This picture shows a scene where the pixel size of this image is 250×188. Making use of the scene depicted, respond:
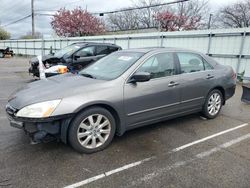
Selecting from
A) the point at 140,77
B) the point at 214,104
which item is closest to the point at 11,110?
the point at 140,77

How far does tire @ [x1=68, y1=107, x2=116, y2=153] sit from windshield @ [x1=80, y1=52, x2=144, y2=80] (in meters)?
0.67

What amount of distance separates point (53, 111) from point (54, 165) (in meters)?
0.72

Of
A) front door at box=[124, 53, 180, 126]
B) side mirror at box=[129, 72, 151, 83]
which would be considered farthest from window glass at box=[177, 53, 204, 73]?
side mirror at box=[129, 72, 151, 83]

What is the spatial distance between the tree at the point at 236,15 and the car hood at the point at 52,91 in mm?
39731

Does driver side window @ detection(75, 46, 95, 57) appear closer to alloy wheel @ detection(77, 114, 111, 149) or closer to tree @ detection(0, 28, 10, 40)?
alloy wheel @ detection(77, 114, 111, 149)

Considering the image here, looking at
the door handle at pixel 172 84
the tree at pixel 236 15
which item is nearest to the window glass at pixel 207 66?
the door handle at pixel 172 84

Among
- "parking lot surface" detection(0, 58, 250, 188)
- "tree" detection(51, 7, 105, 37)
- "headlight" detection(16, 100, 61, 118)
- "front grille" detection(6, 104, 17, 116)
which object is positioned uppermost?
"tree" detection(51, 7, 105, 37)

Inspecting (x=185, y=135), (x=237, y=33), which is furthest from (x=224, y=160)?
(x=237, y=33)

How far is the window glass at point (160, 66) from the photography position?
4055mm

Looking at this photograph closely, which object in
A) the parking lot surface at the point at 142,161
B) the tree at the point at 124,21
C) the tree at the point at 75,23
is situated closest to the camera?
the parking lot surface at the point at 142,161

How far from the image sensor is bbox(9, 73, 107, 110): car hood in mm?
3262

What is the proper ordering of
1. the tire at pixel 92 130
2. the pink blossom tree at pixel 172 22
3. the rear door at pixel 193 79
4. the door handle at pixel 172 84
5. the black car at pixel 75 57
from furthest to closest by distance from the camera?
1. the pink blossom tree at pixel 172 22
2. the black car at pixel 75 57
3. the rear door at pixel 193 79
4. the door handle at pixel 172 84
5. the tire at pixel 92 130

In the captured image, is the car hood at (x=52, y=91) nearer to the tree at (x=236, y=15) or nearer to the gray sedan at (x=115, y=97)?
the gray sedan at (x=115, y=97)

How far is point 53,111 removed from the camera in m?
3.12
